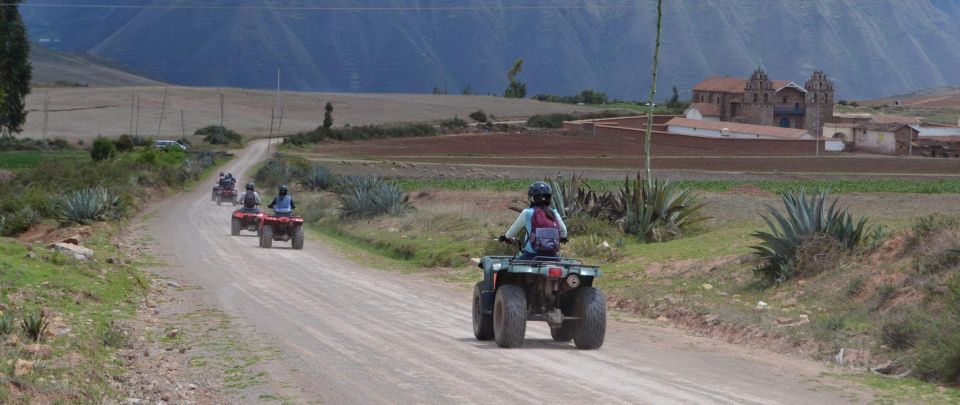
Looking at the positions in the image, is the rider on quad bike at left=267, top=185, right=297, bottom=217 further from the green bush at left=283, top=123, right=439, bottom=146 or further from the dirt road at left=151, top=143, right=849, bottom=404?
the green bush at left=283, top=123, right=439, bottom=146

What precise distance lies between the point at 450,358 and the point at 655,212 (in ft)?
49.4

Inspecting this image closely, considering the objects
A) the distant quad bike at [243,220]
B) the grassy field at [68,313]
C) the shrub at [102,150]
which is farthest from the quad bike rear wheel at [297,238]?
the shrub at [102,150]

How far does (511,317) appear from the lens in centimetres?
1391

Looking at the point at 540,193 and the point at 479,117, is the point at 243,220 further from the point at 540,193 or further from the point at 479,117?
the point at 479,117

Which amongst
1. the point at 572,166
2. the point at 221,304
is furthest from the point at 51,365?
the point at 572,166

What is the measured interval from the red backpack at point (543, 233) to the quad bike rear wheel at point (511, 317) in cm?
57

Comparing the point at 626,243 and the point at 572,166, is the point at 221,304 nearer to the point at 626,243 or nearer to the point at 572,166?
the point at 626,243

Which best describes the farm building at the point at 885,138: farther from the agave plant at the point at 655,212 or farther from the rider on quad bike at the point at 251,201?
the agave plant at the point at 655,212

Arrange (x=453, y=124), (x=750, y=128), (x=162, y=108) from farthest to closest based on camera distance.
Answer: (x=453, y=124) < (x=162, y=108) < (x=750, y=128)

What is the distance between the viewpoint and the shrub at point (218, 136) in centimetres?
11900

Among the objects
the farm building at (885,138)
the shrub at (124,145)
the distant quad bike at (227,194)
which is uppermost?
the farm building at (885,138)

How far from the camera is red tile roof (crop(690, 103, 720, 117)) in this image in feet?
472

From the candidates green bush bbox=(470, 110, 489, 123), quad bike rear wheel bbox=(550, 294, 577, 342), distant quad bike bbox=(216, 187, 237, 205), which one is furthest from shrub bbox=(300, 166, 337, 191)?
green bush bbox=(470, 110, 489, 123)

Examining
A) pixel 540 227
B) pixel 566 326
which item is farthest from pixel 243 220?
pixel 540 227
